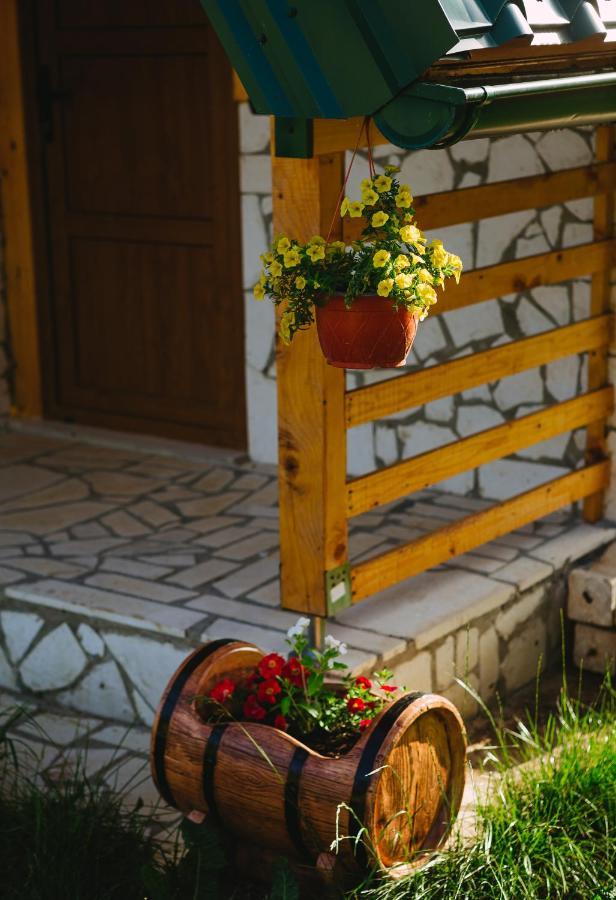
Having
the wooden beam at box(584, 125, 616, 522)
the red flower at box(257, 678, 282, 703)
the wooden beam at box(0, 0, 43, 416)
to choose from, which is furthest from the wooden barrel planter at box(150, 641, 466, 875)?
the wooden beam at box(0, 0, 43, 416)

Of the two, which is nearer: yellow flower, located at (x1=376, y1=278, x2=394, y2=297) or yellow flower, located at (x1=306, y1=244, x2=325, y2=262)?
yellow flower, located at (x1=376, y1=278, x2=394, y2=297)

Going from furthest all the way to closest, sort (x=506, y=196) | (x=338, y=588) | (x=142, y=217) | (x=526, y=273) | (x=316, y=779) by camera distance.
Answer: (x=142, y=217)
(x=526, y=273)
(x=506, y=196)
(x=338, y=588)
(x=316, y=779)

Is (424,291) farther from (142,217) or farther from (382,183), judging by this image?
(142,217)

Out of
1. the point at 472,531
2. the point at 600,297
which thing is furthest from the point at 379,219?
the point at 600,297

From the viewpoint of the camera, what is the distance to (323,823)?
4234 millimetres

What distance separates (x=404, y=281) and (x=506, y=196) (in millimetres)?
1832

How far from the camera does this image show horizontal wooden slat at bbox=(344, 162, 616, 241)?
520 cm

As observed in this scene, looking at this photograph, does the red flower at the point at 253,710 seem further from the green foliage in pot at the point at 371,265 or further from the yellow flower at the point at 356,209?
the yellow flower at the point at 356,209

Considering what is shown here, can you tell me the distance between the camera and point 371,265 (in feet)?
13.4

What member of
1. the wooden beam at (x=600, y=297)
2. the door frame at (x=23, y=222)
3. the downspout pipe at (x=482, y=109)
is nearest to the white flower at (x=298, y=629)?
the downspout pipe at (x=482, y=109)

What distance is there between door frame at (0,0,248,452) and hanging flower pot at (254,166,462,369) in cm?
381

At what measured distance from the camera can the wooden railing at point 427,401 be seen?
495cm

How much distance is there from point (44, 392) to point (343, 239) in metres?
4.07

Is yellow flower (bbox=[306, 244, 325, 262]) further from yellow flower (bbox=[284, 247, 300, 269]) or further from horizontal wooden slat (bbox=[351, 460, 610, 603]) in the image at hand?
horizontal wooden slat (bbox=[351, 460, 610, 603])
